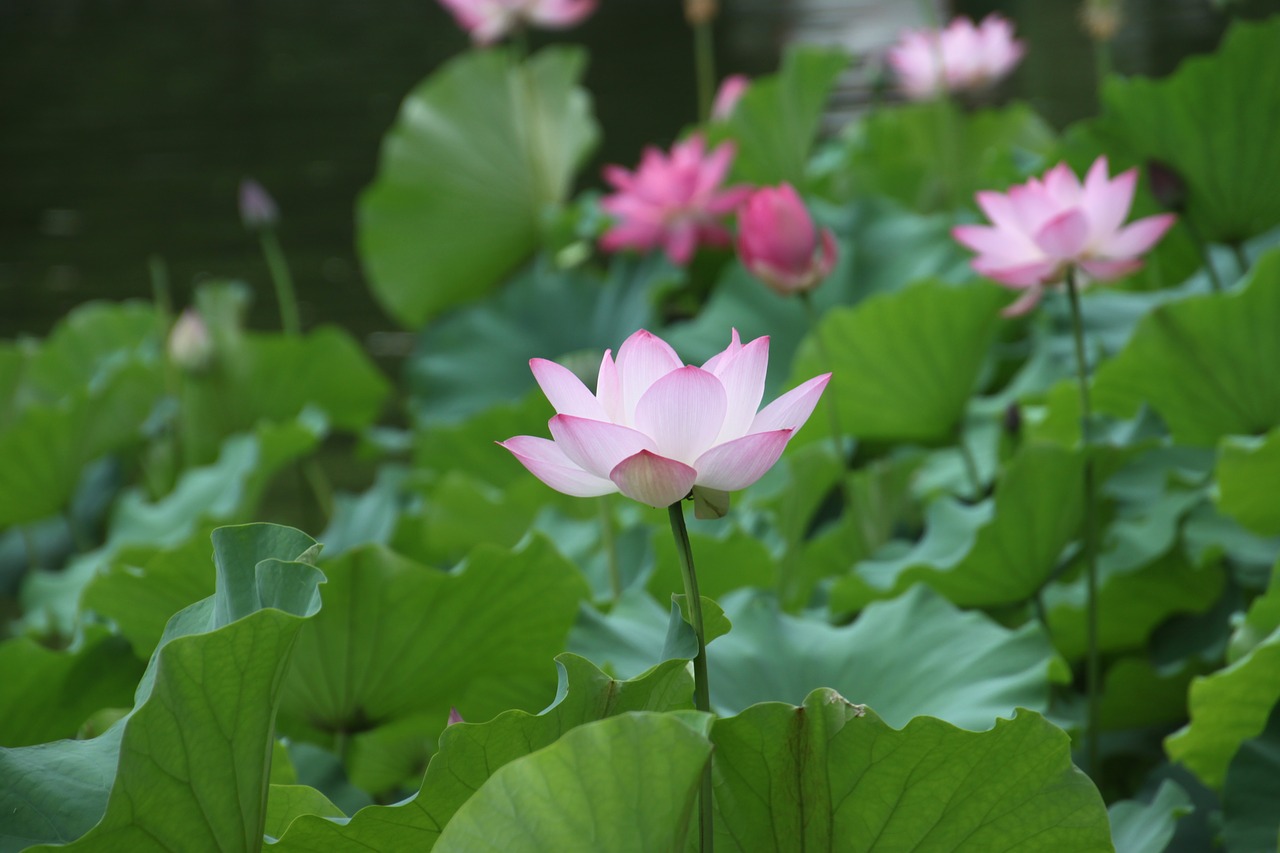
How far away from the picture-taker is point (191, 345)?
1536 mm

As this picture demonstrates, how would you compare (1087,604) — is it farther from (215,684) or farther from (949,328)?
(215,684)

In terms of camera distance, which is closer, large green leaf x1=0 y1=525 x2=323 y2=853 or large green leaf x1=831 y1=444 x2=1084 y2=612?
large green leaf x1=0 y1=525 x2=323 y2=853

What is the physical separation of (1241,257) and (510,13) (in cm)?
91

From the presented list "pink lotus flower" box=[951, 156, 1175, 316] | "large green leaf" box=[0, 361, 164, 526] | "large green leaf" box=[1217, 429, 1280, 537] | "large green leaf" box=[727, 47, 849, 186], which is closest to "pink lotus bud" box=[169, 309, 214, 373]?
"large green leaf" box=[0, 361, 164, 526]

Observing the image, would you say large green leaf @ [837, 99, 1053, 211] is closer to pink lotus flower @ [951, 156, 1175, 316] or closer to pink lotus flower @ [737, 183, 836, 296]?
pink lotus flower @ [737, 183, 836, 296]

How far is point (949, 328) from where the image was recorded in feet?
3.33

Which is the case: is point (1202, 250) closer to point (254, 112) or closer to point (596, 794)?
point (596, 794)

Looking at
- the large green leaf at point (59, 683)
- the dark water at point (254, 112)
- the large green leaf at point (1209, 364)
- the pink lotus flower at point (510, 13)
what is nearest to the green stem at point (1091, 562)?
the large green leaf at point (1209, 364)

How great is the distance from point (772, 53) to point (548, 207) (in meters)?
2.99

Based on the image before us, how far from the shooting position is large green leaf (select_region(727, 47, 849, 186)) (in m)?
1.61

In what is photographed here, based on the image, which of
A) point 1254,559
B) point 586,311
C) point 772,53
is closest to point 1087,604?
point 1254,559

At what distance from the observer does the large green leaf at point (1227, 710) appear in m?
0.58

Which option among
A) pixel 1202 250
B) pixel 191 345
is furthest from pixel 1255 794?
pixel 191 345

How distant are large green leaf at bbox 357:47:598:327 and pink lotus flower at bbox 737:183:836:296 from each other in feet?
3.12
